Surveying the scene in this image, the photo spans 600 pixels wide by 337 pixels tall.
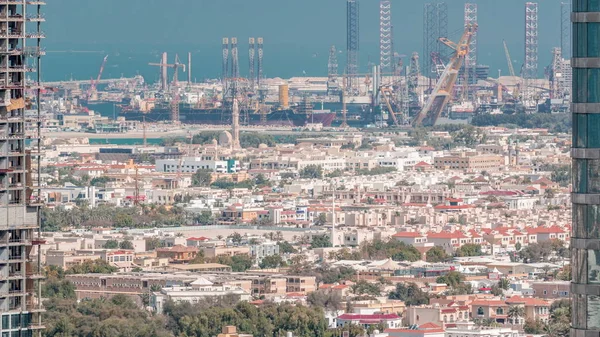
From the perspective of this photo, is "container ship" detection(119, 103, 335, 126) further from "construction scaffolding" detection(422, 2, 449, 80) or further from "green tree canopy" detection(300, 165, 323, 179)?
"green tree canopy" detection(300, 165, 323, 179)

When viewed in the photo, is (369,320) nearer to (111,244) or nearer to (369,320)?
(369,320)

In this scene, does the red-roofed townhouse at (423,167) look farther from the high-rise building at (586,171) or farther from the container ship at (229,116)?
the high-rise building at (586,171)

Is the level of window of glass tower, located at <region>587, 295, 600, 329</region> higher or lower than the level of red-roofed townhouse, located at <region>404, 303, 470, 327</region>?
higher

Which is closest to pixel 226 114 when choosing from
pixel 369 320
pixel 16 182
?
pixel 369 320

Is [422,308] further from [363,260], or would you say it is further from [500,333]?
[363,260]

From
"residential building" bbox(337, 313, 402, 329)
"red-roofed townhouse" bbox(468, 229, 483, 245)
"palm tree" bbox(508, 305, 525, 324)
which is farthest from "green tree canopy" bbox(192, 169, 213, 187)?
"residential building" bbox(337, 313, 402, 329)

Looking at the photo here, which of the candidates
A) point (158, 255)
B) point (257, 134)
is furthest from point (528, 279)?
point (257, 134)
